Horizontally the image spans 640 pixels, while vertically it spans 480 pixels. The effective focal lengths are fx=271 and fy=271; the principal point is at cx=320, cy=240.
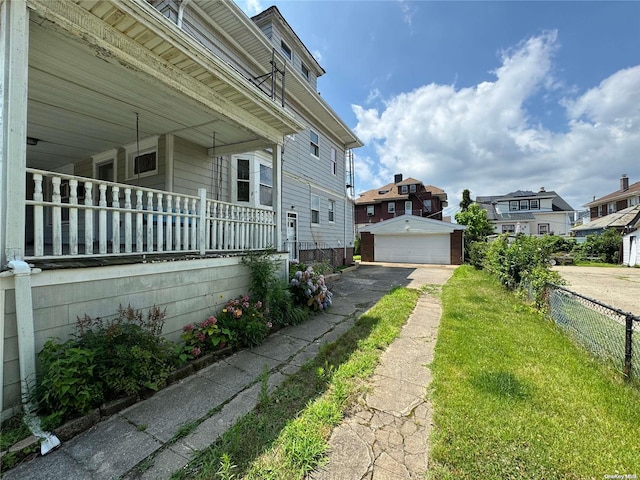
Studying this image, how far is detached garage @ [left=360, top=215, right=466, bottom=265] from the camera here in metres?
16.9

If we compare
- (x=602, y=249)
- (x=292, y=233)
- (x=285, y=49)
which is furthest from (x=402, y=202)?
(x=292, y=233)

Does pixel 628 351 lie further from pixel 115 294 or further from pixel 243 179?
pixel 243 179

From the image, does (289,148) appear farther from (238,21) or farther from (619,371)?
(619,371)

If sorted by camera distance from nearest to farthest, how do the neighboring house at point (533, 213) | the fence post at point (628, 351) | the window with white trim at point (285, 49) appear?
1. the fence post at point (628, 351)
2. the window with white trim at point (285, 49)
3. the neighboring house at point (533, 213)

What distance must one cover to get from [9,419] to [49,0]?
3623mm

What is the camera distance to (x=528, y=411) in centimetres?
243

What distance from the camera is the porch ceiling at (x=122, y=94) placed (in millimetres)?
2832

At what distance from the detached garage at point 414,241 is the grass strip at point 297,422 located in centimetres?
1477

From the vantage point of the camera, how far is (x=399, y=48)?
1031 centimetres

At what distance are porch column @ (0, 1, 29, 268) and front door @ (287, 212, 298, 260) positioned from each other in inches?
291

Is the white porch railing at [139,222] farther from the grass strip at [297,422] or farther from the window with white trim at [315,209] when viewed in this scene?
the window with white trim at [315,209]

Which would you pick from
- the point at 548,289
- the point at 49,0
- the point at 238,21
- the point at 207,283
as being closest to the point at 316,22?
the point at 238,21

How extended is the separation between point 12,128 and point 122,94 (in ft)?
7.30

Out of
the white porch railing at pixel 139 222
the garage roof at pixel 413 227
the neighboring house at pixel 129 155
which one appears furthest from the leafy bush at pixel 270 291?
the garage roof at pixel 413 227
